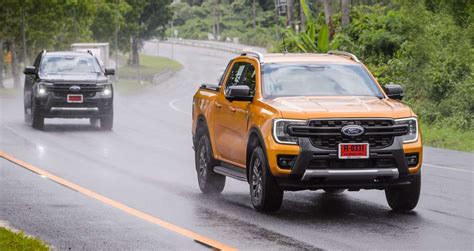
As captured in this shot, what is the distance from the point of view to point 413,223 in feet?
40.3

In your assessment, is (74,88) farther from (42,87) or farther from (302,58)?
(302,58)

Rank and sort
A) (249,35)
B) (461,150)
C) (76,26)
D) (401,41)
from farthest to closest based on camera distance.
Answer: (249,35) → (76,26) → (401,41) → (461,150)

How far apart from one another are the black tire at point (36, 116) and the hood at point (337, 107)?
50.3 ft

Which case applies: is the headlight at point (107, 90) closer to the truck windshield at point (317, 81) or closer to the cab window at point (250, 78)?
the cab window at point (250, 78)

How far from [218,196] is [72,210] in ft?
7.87

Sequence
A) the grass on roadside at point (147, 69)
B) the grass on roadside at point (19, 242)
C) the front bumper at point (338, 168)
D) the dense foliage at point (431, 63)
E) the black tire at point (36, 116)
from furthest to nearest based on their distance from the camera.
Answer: the grass on roadside at point (147, 69)
the dense foliage at point (431, 63)
the black tire at point (36, 116)
the front bumper at point (338, 168)
the grass on roadside at point (19, 242)

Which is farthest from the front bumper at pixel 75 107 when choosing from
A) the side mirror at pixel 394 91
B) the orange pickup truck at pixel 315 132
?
the side mirror at pixel 394 91

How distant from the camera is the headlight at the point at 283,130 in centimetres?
1255

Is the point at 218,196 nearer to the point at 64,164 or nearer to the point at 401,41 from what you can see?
the point at 64,164

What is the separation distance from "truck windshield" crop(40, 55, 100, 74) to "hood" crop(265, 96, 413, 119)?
16198mm

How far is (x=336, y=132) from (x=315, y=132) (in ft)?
0.72

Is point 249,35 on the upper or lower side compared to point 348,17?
lower

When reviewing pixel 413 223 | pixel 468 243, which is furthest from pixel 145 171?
pixel 468 243

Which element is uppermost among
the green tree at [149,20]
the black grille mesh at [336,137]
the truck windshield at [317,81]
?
the truck windshield at [317,81]
